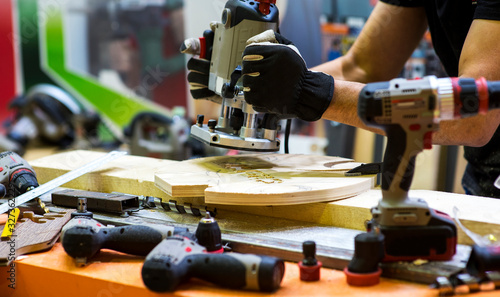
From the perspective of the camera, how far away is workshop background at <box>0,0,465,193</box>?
353 cm

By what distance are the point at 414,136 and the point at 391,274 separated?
0.29 m

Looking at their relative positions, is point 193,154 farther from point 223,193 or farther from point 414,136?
point 414,136

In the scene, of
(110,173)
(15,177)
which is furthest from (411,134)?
(15,177)

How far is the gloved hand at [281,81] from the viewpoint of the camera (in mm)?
1353

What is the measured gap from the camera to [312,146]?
3.59 m

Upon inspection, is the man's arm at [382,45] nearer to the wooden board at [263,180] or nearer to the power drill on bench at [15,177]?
the wooden board at [263,180]

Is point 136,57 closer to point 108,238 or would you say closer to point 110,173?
point 110,173

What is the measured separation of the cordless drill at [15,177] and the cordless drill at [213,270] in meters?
0.71

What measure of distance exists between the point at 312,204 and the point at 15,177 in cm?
90

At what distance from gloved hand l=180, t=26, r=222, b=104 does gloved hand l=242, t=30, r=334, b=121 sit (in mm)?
249

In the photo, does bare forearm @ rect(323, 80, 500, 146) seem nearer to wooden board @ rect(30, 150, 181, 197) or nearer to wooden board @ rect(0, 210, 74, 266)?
wooden board @ rect(30, 150, 181, 197)

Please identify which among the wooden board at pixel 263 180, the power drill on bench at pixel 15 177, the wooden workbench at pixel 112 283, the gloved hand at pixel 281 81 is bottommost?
the wooden workbench at pixel 112 283

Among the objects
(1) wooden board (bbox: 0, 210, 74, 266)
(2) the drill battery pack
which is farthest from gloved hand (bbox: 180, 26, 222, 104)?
(2) the drill battery pack

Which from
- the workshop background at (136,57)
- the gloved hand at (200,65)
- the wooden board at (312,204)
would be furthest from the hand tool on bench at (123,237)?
the workshop background at (136,57)
